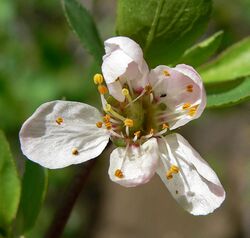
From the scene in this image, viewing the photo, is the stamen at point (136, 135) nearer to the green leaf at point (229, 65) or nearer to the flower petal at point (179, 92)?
the flower petal at point (179, 92)

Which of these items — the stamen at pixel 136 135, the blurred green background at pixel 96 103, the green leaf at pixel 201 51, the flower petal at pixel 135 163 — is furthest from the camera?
the blurred green background at pixel 96 103

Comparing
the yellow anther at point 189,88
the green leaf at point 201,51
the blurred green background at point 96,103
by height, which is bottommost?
the blurred green background at point 96,103

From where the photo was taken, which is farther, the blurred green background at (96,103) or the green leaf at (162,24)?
the blurred green background at (96,103)

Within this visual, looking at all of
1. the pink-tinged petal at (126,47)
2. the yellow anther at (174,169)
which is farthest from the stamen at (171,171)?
the pink-tinged petal at (126,47)

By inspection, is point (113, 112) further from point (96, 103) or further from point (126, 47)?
point (96, 103)

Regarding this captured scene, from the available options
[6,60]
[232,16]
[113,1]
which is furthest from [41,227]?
[113,1]

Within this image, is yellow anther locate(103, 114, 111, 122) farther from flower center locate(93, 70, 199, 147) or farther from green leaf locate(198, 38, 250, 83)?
green leaf locate(198, 38, 250, 83)

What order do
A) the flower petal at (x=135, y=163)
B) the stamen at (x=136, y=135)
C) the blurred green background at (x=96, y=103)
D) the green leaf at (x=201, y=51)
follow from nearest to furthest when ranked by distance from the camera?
the flower petal at (x=135, y=163)
the stamen at (x=136, y=135)
the green leaf at (x=201, y=51)
the blurred green background at (x=96, y=103)

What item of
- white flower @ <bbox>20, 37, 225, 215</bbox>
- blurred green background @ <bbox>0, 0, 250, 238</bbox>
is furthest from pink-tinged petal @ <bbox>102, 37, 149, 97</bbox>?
blurred green background @ <bbox>0, 0, 250, 238</bbox>

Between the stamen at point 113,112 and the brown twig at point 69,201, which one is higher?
the stamen at point 113,112
